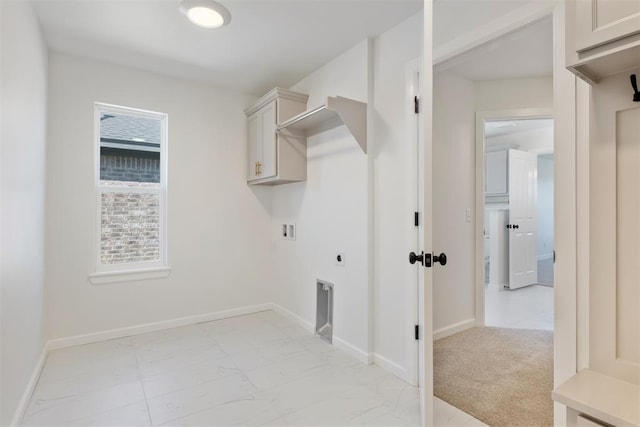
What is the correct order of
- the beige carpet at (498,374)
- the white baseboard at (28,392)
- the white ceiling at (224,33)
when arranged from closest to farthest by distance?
the white baseboard at (28,392) → the beige carpet at (498,374) → the white ceiling at (224,33)

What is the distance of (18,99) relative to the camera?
1850 millimetres

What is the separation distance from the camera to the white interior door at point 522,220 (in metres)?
4.76

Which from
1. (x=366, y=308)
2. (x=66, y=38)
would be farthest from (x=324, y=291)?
(x=66, y=38)

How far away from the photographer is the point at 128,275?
3.16 m

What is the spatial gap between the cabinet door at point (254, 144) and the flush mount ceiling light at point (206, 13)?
50.0 inches

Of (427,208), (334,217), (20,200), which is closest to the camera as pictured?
(427,208)

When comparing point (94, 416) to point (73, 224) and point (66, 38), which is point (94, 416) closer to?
point (73, 224)

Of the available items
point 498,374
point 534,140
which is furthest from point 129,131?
point 534,140

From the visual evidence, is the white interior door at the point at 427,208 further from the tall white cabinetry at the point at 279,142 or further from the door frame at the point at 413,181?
the tall white cabinetry at the point at 279,142

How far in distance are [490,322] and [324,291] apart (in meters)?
1.82

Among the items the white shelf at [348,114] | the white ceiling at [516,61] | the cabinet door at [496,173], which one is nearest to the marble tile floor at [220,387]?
the white shelf at [348,114]

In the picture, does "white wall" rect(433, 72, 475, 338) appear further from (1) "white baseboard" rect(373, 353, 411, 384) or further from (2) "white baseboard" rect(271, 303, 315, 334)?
(2) "white baseboard" rect(271, 303, 315, 334)

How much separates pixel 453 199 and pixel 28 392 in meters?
3.52

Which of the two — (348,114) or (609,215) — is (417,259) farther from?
(348,114)
